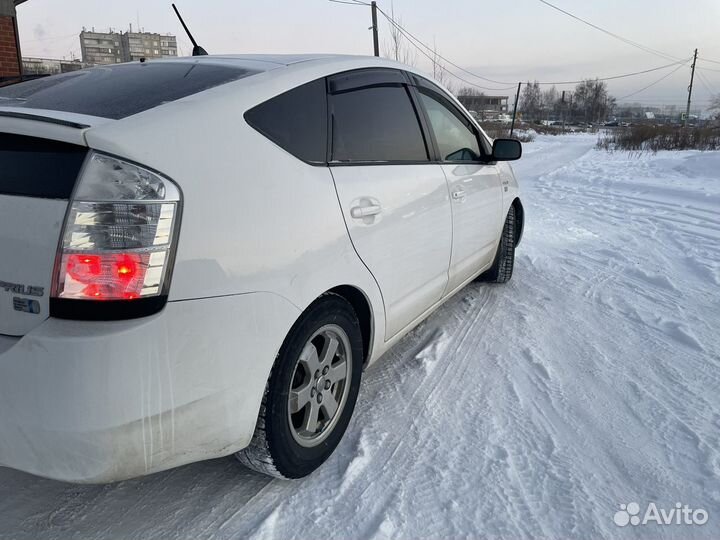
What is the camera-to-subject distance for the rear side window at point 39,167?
1.57m

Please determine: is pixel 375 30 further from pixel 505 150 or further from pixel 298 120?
pixel 298 120

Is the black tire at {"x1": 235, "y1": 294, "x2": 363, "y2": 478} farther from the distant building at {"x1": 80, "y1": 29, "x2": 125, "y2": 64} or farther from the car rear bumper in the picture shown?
the distant building at {"x1": 80, "y1": 29, "x2": 125, "y2": 64}

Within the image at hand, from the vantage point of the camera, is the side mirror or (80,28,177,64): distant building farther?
(80,28,177,64): distant building

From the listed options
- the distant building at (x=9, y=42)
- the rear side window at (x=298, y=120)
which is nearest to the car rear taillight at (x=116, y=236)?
the rear side window at (x=298, y=120)

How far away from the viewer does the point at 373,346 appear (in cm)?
259

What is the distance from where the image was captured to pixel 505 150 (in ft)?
12.7

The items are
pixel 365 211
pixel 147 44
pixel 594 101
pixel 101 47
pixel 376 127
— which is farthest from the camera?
pixel 101 47

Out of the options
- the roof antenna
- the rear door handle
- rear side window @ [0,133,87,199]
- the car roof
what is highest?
the roof antenna

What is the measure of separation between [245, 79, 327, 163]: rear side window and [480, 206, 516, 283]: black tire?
255 centimetres

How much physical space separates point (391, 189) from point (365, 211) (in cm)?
28

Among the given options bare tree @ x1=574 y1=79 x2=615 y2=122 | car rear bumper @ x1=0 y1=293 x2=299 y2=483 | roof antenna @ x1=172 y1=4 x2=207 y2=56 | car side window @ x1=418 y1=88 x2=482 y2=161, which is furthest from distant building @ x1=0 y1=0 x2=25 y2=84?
bare tree @ x1=574 y1=79 x2=615 y2=122

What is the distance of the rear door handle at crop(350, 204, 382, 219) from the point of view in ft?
7.45

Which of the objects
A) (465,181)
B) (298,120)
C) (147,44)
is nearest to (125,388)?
(298,120)

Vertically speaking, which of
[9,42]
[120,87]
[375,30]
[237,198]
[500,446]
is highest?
[375,30]
